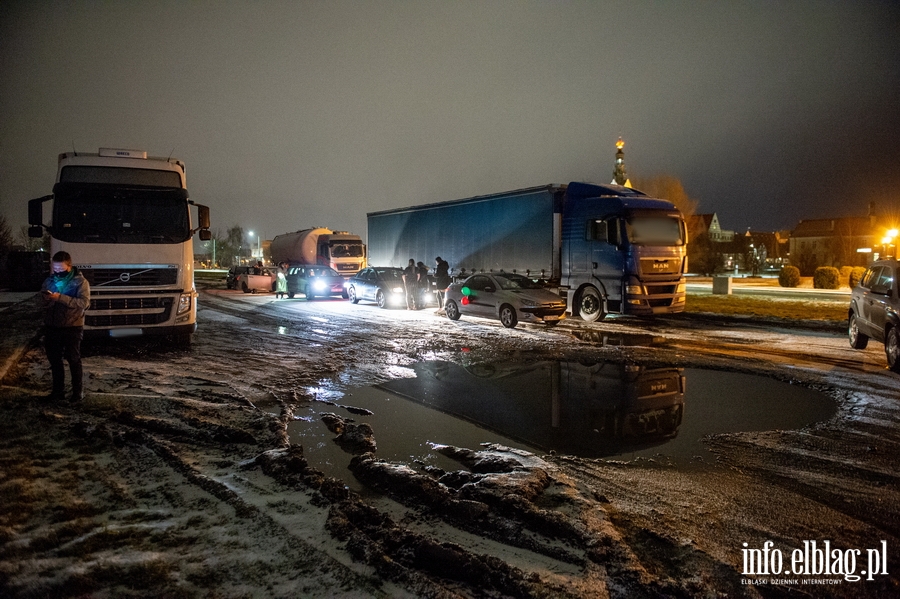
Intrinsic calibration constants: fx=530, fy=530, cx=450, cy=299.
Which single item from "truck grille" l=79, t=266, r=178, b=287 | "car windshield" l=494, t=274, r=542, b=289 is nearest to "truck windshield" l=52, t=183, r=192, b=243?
"truck grille" l=79, t=266, r=178, b=287

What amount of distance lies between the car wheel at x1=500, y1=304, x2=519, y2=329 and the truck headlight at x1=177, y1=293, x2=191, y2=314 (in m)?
8.08

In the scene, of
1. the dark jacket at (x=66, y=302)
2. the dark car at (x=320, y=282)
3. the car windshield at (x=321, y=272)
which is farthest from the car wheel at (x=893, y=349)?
the car windshield at (x=321, y=272)

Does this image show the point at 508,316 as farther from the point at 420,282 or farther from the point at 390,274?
the point at 390,274

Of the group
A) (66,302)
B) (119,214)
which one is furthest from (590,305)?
(66,302)

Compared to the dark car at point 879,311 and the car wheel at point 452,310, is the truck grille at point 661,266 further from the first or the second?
the car wheel at point 452,310

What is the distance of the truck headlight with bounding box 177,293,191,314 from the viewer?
10.5 metres

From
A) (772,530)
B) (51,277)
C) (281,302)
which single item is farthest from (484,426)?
(281,302)

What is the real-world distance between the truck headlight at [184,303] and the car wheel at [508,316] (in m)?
8.08

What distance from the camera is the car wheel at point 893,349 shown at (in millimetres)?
8656

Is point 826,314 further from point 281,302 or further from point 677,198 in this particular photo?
point 677,198

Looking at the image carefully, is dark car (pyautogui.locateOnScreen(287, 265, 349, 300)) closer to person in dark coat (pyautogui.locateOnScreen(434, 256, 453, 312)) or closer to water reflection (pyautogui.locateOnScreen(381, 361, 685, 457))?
person in dark coat (pyautogui.locateOnScreen(434, 256, 453, 312))

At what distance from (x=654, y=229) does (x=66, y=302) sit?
13.8m

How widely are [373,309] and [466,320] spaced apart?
192 inches

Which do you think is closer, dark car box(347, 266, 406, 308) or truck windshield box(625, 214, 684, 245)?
truck windshield box(625, 214, 684, 245)
